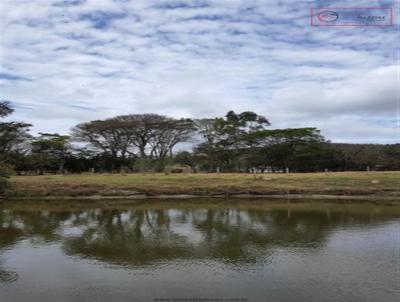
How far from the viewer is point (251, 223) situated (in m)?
21.9

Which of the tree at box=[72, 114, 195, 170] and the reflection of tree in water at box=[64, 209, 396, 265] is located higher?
the tree at box=[72, 114, 195, 170]

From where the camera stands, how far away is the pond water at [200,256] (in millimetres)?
10188

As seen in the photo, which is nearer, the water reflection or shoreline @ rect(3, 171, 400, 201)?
the water reflection

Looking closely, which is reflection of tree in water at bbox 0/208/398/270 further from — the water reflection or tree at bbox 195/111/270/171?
tree at bbox 195/111/270/171

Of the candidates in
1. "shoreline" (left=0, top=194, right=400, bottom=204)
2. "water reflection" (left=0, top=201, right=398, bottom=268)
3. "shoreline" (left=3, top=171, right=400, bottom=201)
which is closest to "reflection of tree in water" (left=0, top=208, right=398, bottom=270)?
"water reflection" (left=0, top=201, right=398, bottom=268)

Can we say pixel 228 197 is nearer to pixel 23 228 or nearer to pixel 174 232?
pixel 174 232

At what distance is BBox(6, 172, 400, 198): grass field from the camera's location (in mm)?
37438

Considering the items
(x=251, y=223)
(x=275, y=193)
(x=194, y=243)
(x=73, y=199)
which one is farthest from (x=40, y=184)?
(x=194, y=243)

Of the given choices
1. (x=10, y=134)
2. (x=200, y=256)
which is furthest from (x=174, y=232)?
(x=10, y=134)

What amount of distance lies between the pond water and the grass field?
11883 millimetres

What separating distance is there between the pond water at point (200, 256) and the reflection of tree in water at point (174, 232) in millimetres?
44

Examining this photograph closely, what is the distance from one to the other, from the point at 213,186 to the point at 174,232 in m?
20.4

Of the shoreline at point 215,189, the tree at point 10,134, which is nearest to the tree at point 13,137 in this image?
the tree at point 10,134

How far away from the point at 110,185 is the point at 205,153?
109ft
